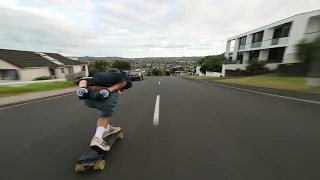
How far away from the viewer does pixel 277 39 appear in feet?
110

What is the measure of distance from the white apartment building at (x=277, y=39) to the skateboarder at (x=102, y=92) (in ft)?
74.7

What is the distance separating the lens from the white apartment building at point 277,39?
2744cm

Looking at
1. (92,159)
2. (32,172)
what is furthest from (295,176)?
(32,172)

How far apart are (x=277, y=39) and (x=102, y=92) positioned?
123ft

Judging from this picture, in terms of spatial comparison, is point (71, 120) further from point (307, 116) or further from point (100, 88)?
point (307, 116)

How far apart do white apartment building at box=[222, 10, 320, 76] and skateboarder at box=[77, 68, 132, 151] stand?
74.7ft

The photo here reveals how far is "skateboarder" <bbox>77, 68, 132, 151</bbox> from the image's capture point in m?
3.29

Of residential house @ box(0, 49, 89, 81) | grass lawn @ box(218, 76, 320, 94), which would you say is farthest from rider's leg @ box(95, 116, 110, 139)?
residential house @ box(0, 49, 89, 81)

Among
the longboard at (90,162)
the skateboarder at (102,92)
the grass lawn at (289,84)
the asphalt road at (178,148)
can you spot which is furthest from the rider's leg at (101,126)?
the grass lawn at (289,84)

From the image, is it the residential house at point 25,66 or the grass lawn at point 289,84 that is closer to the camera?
the grass lawn at point 289,84

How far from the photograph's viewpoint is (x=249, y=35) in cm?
4381

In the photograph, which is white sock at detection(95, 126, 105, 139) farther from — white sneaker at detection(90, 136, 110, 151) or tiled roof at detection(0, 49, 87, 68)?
tiled roof at detection(0, 49, 87, 68)

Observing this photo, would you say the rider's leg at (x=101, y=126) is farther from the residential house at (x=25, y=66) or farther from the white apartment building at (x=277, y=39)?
the residential house at (x=25, y=66)

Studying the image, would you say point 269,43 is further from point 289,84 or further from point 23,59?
point 23,59
